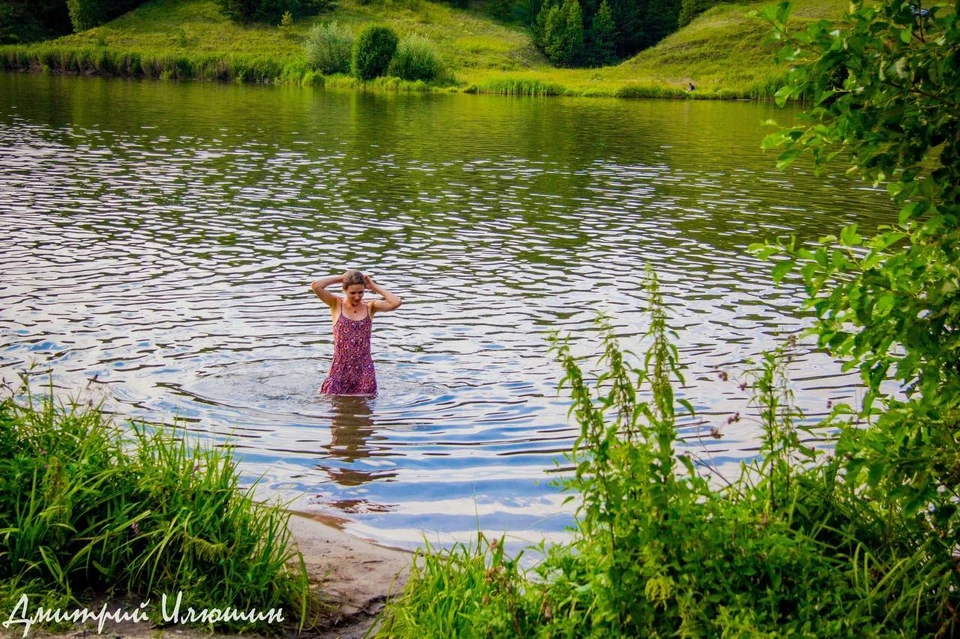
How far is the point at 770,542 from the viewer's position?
512 cm

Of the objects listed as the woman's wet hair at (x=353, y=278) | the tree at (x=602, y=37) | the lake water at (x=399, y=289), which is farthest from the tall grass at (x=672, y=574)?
the tree at (x=602, y=37)

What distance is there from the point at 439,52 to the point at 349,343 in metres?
80.8

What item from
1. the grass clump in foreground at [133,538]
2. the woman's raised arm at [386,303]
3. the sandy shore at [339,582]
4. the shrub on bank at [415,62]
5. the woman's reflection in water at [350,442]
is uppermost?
the shrub on bank at [415,62]

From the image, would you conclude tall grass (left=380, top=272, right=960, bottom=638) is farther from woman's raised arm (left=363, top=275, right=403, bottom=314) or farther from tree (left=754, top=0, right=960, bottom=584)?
woman's raised arm (left=363, top=275, right=403, bottom=314)

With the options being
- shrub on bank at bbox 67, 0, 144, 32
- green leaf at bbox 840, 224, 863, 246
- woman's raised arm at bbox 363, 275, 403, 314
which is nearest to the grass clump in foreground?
green leaf at bbox 840, 224, 863, 246

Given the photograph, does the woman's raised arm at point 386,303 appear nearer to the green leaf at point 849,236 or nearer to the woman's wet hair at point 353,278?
the woman's wet hair at point 353,278

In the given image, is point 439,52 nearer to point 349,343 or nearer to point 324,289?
point 324,289

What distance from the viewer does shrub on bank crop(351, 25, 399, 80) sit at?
80.6 m

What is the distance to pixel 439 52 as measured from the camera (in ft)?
291

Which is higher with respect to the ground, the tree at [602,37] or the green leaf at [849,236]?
the tree at [602,37]

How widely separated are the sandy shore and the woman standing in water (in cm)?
330

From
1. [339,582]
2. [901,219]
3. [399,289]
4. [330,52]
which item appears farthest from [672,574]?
[330,52]

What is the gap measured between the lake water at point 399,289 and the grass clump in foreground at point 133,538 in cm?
228

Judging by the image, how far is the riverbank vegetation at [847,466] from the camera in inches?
194
